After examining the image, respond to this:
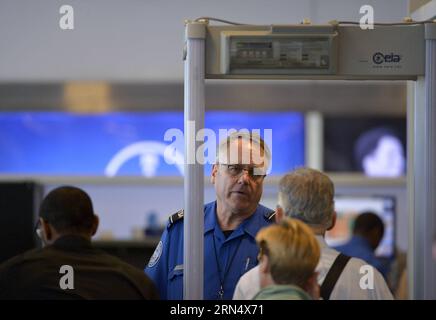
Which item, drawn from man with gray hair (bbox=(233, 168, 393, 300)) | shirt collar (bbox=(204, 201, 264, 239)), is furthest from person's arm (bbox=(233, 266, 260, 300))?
shirt collar (bbox=(204, 201, 264, 239))

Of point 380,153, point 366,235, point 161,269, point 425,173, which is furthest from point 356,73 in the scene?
point 380,153

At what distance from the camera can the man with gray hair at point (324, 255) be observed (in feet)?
6.13

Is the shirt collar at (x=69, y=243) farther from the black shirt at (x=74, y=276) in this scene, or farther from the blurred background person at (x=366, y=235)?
the blurred background person at (x=366, y=235)

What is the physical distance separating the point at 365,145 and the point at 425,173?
375cm

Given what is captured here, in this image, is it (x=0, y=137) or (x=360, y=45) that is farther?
(x=0, y=137)

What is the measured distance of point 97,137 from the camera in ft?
18.1

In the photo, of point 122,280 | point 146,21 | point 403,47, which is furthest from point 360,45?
point 146,21

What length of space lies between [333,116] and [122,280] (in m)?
3.71

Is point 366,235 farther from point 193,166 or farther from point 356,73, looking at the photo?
point 193,166

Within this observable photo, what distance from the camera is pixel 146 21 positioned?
16.6 feet

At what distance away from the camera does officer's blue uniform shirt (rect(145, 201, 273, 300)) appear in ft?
7.05
